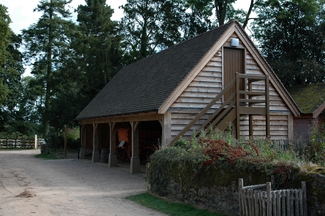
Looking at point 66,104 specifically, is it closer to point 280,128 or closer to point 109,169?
point 109,169

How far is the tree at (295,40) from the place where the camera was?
1133 inches

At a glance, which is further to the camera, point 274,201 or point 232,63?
point 232,63

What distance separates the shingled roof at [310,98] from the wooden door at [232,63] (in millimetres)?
6240

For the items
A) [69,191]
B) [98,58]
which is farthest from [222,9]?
[69,191]

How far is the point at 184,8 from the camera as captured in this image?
125 feet

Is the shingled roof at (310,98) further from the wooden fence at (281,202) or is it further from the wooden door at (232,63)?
the wooden fence at (281,202)

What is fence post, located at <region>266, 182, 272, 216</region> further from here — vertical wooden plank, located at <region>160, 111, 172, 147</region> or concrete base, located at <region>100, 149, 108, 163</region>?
concrete base, located at <region>100, 149, 108, 163</region>

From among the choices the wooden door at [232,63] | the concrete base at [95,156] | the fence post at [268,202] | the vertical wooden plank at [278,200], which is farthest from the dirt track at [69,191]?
the wooden door at [232,63]

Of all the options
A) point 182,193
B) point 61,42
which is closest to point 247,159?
point 182,193

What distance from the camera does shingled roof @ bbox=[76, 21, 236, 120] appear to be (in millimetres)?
16159

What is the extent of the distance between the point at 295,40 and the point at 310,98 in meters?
9.29

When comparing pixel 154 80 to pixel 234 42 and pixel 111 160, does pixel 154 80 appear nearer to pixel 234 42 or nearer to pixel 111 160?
pixel 234 42

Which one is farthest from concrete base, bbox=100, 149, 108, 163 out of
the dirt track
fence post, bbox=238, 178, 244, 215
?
fence post, bbox=238, 178, 244, 215

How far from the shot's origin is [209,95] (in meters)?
16.4
